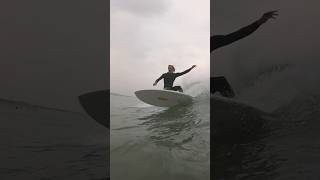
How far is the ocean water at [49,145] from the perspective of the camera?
3.25 m

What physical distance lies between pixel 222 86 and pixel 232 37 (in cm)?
39

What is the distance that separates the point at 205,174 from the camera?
339cm

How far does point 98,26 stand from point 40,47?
1.52 feet

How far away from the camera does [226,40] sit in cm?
342

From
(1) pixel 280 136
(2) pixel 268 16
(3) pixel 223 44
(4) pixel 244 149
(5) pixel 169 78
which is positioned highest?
(2) pixel 268 16

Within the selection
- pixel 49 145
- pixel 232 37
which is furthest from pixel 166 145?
pixel 232 37

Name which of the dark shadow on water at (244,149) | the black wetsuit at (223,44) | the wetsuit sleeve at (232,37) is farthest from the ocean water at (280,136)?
the wetsuit sleeve at (232,37)

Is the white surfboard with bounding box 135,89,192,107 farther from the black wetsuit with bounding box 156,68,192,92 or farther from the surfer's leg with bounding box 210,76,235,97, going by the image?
the surfer's leg with bounding box 210,76,235,97

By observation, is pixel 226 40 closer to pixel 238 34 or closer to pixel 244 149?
pixel 238 34

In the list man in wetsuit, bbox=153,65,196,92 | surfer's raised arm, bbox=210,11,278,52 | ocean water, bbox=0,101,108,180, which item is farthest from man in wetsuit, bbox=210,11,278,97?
ocean water, bbox=0,101,108,180

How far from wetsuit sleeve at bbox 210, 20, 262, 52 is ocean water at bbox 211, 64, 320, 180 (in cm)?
37

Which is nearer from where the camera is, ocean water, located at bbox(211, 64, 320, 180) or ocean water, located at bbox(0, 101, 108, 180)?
ocean water, located at bbox(0, 101, 108, 180)

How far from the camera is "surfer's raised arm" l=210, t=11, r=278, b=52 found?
3.42m

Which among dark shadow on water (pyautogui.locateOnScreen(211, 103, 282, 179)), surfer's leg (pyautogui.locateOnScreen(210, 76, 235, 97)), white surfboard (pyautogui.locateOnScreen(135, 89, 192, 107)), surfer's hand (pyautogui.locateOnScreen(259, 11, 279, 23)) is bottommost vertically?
dark shadow on water (pyautogui.locateOnScreen(211, 103, 282, 179))
